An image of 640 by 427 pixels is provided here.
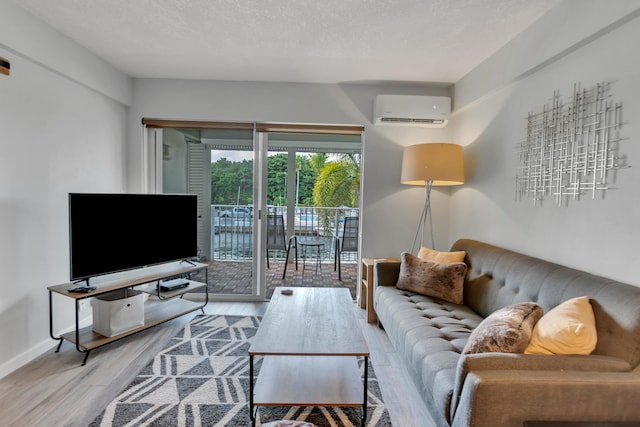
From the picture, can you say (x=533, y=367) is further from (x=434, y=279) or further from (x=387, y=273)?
(x=387, y=273)

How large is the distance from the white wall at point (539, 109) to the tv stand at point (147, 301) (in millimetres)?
2763

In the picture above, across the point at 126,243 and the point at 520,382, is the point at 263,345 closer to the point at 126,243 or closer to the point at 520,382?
the point at 520,382

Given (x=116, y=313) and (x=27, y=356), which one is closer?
(x=27, y=356)

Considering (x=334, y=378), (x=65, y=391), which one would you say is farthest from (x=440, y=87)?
(x=65, y=391)

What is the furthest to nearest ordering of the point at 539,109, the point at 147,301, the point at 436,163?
the point at 147,301
the point at 436,163
the point at 539,109

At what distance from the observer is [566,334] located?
1.37 meters

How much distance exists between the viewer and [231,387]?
2.08 metres

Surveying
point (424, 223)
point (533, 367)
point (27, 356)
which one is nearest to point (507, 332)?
point (533, 367)

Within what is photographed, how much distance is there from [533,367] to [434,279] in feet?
4.36

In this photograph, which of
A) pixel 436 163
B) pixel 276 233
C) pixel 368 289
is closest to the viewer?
pixel 436 163

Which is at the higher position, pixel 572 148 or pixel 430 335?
pixel 572 148

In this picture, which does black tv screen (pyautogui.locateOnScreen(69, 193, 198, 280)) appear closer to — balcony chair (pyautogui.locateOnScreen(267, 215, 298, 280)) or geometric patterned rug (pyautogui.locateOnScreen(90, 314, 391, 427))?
geometric patterned rug (pyautogui.locateOnScreen(90, 314, 391, 427))

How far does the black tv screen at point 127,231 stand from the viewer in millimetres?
2447

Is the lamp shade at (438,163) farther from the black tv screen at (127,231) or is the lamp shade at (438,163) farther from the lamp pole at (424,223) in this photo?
the black tv screen at (127,231)
